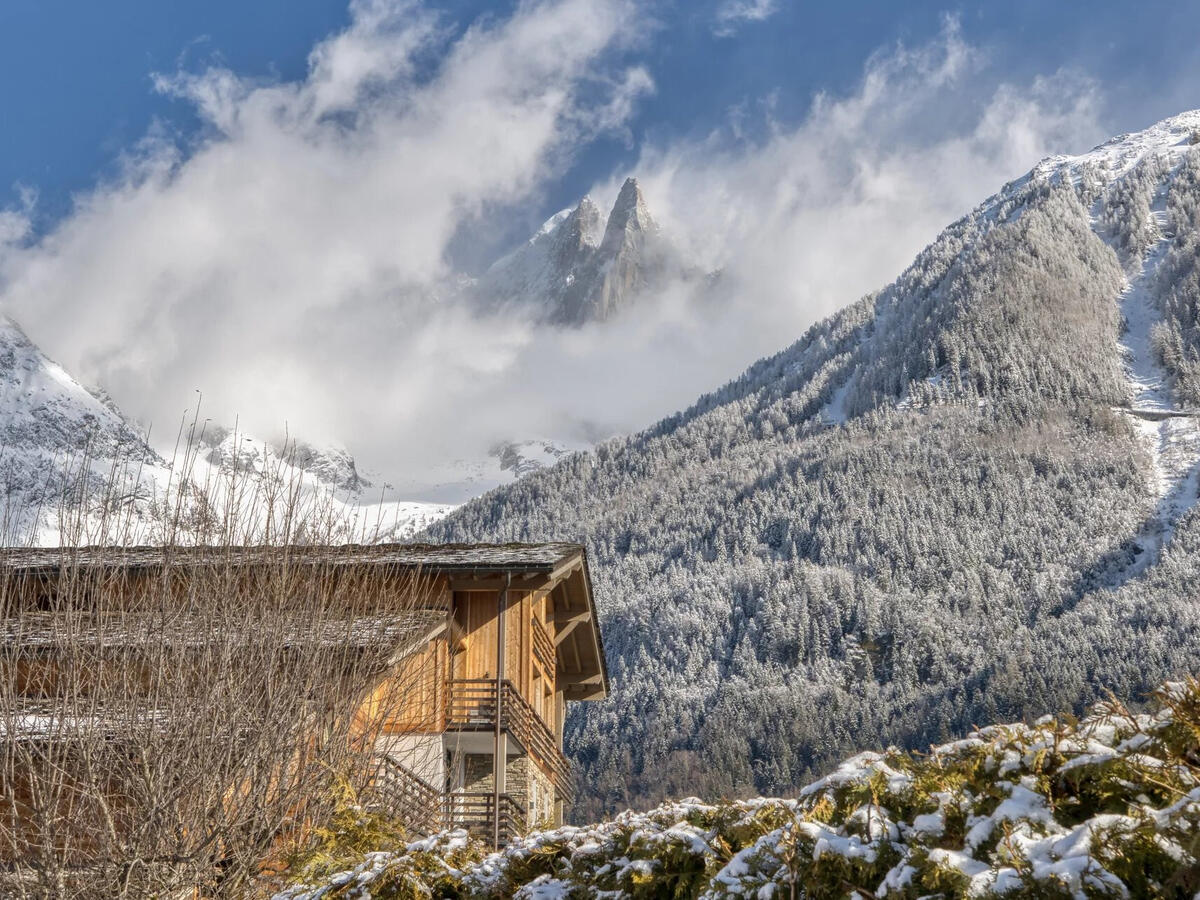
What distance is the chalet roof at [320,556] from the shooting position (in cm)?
923

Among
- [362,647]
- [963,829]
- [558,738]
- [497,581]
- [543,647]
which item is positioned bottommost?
[558,738]

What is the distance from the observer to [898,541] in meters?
129

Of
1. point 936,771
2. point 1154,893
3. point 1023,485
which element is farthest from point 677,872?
point 1023,485

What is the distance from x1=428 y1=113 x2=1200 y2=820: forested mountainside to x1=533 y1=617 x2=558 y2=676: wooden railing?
125ft

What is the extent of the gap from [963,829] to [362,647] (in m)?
6.77

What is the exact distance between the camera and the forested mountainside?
295 ft

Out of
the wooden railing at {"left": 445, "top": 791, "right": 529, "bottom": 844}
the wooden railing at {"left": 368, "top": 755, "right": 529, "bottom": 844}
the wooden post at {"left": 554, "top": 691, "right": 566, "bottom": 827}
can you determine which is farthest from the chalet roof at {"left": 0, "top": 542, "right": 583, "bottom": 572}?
the wooden post at {"left": 554, "top": 691, "right": 566, "bottom": 827}

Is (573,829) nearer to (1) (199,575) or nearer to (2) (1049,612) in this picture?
(1) (199,575)

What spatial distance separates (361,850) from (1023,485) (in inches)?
5523

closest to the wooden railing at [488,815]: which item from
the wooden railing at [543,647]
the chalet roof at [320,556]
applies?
the chalet roof at [320,556]

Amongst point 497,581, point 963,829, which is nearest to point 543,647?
point 497,581

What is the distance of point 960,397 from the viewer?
6639 inches

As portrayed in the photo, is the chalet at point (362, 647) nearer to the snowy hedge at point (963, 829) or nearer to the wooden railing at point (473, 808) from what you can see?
the wooden railing at point (473, 808)

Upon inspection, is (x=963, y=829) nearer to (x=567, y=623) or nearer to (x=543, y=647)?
(x=543, y=647)
